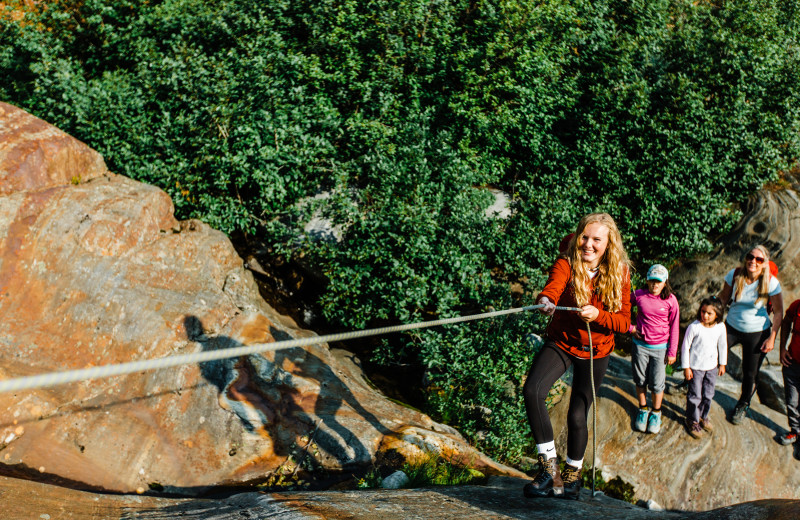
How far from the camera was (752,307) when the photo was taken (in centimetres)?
670

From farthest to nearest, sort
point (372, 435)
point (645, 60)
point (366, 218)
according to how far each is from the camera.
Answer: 1. point (645, 60)
2. point (366, 218)
3. point (372, 435)

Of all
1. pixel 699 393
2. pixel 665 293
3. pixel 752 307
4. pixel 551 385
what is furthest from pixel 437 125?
pixel 551 385

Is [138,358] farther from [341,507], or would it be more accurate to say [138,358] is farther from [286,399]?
[341,507]

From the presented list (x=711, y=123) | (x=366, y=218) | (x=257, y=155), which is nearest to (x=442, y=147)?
(x=366, y=218)

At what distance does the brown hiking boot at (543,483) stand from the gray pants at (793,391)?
416cm

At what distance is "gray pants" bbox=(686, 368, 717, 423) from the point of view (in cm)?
665

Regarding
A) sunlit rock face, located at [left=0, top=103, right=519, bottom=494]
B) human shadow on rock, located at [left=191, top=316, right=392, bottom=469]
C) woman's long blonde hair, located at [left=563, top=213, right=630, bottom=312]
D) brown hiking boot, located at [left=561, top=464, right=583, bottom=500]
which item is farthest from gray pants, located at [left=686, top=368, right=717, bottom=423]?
human shadow on rock, located at [left=191, top=316, right=392, bottom=469]

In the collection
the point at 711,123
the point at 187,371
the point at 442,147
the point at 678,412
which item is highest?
the point at 711,123

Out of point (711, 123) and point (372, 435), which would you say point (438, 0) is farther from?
point (372, 435)

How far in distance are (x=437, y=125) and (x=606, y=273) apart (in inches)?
275

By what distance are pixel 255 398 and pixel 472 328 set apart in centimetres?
317

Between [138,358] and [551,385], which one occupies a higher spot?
[551,385]

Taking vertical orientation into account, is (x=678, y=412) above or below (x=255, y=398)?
above

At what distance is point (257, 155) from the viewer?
8.87m
